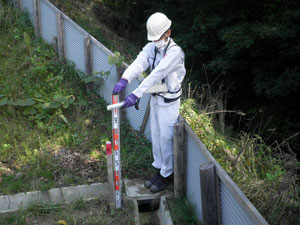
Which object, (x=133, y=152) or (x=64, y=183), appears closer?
(x=64, y=183)

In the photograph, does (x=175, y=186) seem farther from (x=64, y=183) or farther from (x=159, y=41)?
(x=159, y=41)

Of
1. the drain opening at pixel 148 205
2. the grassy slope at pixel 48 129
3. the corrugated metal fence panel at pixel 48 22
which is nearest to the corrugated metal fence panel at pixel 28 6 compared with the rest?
the corrugated metal fence panel at pixel 48 22

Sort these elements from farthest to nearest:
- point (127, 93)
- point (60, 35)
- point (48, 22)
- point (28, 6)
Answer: point (28, 6) < point (48, 22) < point (60, 35) < point (127, 93)

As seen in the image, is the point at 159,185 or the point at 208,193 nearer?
the point at 208,193

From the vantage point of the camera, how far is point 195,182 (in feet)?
11.9

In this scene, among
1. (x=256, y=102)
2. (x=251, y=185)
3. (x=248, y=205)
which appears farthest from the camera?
(x=256, y=102)

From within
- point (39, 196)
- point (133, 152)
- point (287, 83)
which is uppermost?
point (287, 83)

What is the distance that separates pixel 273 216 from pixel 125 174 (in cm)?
203

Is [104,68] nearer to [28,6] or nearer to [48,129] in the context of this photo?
[48,129]

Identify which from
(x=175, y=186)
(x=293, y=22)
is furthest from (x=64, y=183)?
(x=293, y=22)

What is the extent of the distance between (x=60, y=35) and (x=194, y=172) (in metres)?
4.67

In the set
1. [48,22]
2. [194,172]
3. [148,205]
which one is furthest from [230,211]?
[48,22]

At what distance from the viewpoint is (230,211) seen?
9.32 ft

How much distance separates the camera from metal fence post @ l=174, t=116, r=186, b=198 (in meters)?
3.85
